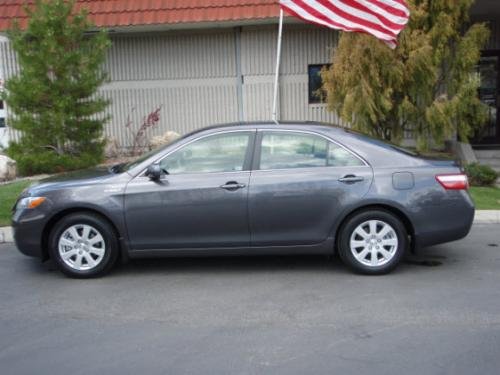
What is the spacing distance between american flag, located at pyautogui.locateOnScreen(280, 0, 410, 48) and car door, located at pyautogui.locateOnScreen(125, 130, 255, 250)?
392 centimetres

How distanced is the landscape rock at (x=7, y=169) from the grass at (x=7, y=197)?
0.84 meters

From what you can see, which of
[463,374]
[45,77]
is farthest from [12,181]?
[463,374]

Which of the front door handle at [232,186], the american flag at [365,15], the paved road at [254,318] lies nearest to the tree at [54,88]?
the american flag at [365,15]

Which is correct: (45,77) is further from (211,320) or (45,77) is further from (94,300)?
(211,320)

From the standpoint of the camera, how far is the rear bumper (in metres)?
6.04

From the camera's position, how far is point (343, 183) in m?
6.00

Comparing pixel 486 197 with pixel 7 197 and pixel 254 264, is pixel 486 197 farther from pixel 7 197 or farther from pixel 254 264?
pixel 7 197

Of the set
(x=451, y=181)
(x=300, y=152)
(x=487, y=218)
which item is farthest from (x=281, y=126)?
(x=487, y=218)

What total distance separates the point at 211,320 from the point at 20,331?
4.94ft

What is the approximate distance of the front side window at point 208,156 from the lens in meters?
6.13

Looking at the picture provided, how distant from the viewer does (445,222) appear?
239 inches

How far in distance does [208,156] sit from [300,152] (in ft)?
3.06

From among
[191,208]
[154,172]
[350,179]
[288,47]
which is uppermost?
[288,47]

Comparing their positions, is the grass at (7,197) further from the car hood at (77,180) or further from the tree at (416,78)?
the tree at (416,78)
